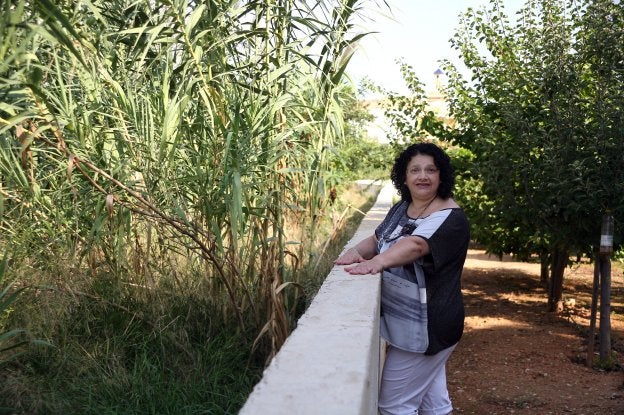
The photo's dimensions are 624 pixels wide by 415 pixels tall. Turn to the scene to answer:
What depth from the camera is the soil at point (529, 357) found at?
527cm

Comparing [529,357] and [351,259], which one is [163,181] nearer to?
[351,259]

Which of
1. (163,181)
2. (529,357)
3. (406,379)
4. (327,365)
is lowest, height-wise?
(529,357)

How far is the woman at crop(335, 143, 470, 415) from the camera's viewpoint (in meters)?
3.25

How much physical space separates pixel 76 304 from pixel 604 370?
4.04 m

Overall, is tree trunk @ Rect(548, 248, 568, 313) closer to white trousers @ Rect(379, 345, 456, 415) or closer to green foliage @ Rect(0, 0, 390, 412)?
green foliage @ Rect(0, 0, 390, 412)

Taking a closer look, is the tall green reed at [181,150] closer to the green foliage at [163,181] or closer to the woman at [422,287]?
the green foliage at [163,181]

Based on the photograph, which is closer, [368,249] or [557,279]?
[368,249]

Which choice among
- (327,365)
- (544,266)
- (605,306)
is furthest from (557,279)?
(327,365)

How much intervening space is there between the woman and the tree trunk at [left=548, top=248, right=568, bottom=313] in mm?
4446

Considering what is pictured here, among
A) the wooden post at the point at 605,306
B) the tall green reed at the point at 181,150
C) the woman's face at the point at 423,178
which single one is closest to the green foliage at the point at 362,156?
the wooden post at the point at 605,306

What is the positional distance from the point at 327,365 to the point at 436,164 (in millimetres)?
1574

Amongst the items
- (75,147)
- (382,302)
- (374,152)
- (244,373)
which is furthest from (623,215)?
(374,152)

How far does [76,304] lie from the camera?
404 centimetres

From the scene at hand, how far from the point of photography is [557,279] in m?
7.83
